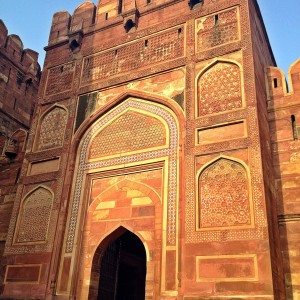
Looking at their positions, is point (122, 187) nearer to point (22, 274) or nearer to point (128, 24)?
point (22, 274)

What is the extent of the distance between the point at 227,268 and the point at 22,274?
368 cm

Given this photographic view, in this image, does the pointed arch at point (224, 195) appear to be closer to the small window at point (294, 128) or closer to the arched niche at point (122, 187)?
the arched niche at point (122, 187)

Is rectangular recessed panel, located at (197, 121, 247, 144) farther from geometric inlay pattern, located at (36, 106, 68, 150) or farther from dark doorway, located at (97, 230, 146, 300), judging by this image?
geometric inlay pattern, located at (36, 106, 68, 150)

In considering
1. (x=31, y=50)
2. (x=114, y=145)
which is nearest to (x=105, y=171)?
(x=114, y=145)

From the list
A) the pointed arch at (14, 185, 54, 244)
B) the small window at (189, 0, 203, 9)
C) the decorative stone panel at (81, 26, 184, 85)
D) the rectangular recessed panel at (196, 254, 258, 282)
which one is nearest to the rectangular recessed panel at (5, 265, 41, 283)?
the pointed arch at (14, 185, 54, 244)

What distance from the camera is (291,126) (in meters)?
6.74

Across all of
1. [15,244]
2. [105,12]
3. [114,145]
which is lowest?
[15,244]

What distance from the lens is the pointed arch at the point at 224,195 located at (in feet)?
18.3

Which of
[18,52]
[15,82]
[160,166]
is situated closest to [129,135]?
[160,166]

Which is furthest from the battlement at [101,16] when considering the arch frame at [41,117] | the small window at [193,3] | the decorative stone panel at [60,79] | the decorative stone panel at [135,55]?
the arch frame at [41,117]

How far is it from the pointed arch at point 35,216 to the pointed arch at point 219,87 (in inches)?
127

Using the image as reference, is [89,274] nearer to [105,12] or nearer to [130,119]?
[130,119]

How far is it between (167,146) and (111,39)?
3.16 metres

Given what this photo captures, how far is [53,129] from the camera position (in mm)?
8281
